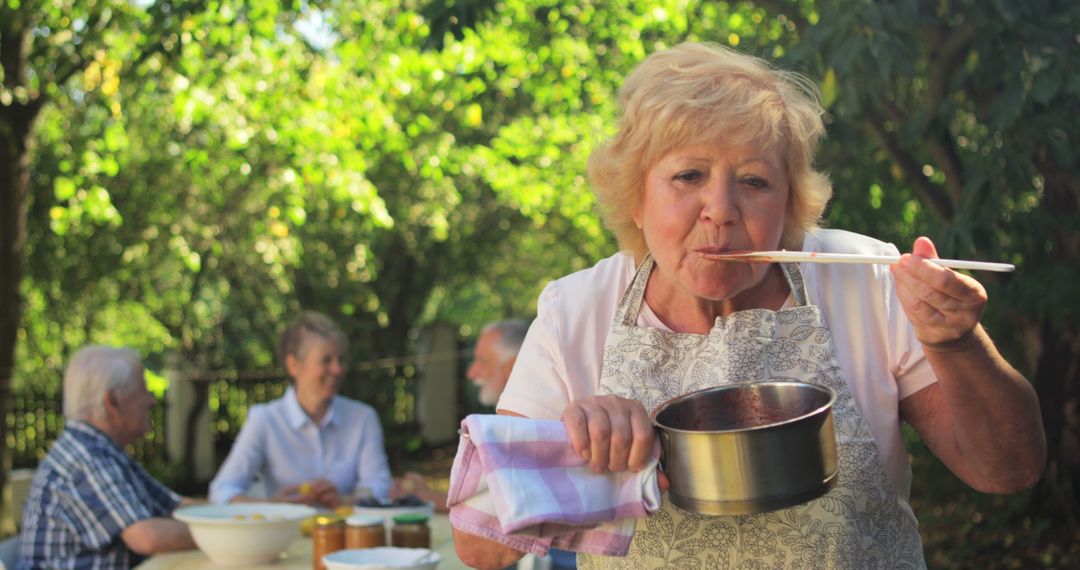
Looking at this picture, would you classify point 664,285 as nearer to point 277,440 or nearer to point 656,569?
point 656,569

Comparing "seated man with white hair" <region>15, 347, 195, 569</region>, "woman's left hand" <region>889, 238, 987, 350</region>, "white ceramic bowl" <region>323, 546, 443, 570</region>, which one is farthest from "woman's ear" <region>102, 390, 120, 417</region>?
"woman's left hand" <region>889, 238, 987, 350</region>

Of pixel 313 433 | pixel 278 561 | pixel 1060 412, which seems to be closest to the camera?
pixel 278 561

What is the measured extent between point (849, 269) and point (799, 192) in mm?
142

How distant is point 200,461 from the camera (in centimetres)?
1309

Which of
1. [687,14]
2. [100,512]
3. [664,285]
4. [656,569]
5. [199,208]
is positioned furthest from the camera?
[199,208]

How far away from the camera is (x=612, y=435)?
1.59m

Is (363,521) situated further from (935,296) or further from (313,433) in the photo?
(935,296)

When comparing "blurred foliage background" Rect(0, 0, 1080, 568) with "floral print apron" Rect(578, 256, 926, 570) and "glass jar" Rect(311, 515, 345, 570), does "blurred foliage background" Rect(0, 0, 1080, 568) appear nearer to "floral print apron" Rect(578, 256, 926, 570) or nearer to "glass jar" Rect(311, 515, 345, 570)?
"floral print apron" Rect(578, 256, 926, 570)

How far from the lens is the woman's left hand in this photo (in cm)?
144

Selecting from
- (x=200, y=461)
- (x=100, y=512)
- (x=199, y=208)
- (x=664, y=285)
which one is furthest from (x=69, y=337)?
(x=664, y=285)

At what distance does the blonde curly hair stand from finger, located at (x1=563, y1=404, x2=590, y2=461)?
0.45 m

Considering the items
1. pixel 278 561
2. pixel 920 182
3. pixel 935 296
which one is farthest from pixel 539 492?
pixel 920 182

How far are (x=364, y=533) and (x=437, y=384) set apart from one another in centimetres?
1242

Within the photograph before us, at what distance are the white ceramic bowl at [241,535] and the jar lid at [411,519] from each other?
37 centimetres
